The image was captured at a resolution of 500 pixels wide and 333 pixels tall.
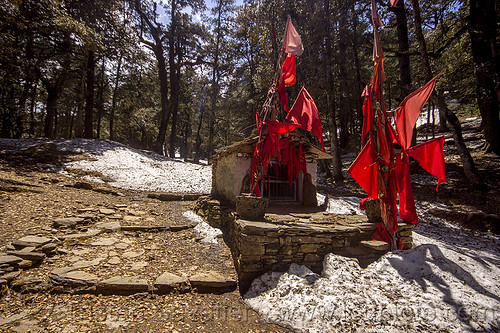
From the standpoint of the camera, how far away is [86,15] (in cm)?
1487

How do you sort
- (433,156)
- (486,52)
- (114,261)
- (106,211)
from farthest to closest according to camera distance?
(486,52)
(106,211)
(114,261)
(433,156)

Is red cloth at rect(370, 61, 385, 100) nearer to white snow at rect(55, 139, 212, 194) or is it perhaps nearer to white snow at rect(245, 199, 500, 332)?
white snow at rect(245, 199, 500, 332)

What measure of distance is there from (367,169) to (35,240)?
7519mm

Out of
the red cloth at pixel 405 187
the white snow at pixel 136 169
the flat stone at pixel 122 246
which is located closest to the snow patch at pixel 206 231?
the flat stone at pixel 122 246

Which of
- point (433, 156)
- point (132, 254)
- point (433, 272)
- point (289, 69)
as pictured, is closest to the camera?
point (433, 272)

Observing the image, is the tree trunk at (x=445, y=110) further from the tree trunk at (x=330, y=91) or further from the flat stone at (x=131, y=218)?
the flat stone at (x=131, y=218)

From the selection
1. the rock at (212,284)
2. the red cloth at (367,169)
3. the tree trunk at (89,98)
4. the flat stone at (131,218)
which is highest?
the tree trunk at (89,98)

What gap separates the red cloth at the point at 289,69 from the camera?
612cm

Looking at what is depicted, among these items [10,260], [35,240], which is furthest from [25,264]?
[35,240]

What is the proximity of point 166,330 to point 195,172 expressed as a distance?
13.0m

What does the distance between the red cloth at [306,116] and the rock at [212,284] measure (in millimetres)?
4044

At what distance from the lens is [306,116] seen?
19.3 ft

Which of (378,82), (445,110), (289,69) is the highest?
(289,69)

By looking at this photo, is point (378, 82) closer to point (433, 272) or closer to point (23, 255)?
point (433, 272)
